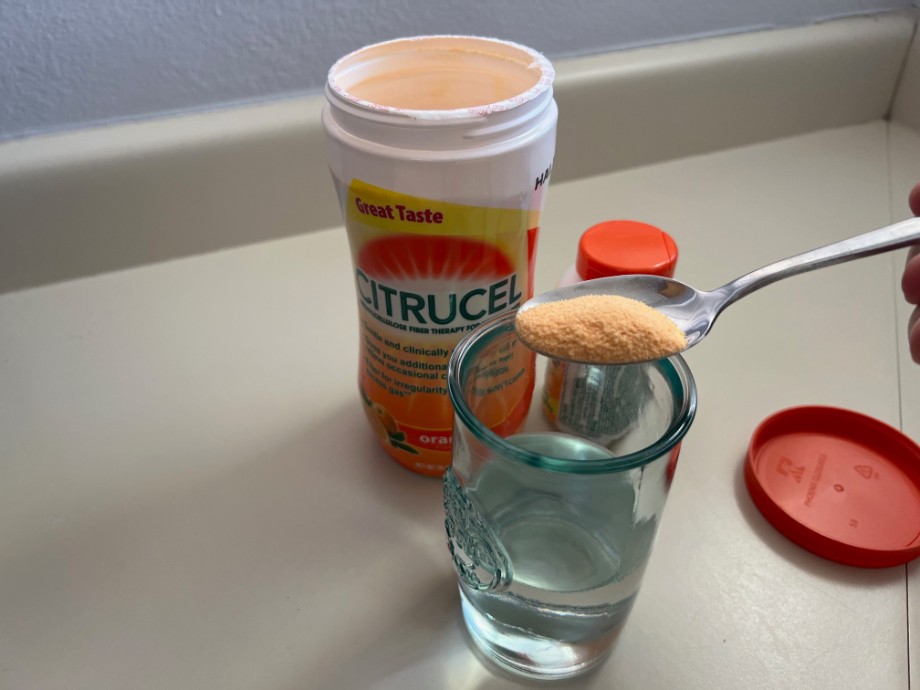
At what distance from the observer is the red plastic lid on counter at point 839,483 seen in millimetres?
437

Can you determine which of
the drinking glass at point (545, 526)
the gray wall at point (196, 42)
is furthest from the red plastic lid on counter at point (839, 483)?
the gray wall at point (196, 42)

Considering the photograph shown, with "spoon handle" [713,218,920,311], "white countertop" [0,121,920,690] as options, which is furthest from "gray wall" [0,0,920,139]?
"spoon handle" [713,218,920,311]

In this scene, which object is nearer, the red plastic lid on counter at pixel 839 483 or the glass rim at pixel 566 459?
the glass rim at pixel 566 459

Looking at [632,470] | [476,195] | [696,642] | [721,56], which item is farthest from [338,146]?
[721,56]

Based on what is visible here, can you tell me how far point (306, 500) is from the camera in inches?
18.5

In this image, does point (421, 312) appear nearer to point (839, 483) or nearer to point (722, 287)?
point (722, 287)

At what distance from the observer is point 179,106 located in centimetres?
59

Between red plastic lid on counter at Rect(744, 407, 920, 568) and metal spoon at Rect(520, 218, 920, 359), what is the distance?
15 cm

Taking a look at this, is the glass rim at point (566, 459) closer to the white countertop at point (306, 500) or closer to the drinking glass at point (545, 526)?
the drinking glass at point (545, 526)

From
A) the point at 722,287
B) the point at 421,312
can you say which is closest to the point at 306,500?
the point at 421,312

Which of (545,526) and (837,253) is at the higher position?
(837,253)

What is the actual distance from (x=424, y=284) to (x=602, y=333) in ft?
0.33

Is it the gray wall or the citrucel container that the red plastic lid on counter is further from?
the gray wall

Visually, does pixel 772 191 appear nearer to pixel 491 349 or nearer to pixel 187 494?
pixel 491 349
